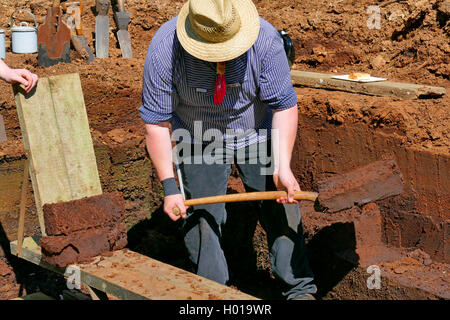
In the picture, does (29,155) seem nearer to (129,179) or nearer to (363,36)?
(129,179)

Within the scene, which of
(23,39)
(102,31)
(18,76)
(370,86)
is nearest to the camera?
(18,76)

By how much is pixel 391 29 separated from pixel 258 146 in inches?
113

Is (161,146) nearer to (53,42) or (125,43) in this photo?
(53,42)

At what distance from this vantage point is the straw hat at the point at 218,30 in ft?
10.2

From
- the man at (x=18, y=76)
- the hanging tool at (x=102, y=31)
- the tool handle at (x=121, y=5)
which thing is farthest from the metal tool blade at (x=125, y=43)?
the man at (x=18, y=76)

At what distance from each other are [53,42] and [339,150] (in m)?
3.73

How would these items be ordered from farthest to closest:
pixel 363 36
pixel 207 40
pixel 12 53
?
pixel 12 53 < pixel 363 36 < pixel 207 40

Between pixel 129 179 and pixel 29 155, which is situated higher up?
pixel 29 155

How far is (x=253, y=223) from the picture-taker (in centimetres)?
481

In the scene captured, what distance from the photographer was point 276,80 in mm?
3449

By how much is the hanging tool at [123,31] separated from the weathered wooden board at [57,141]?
349 cm

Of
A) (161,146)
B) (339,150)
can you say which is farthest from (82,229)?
(339,150)

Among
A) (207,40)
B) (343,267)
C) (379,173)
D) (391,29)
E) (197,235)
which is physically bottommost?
(343,267)

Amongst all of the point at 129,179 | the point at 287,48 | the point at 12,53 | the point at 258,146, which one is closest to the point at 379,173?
the point at 258,146
